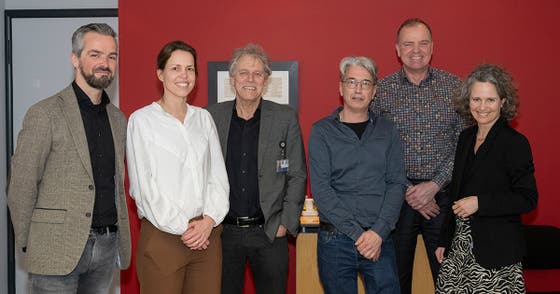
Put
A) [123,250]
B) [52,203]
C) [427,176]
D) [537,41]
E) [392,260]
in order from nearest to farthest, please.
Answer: [52,203], [123,250], [392,260], [427,176], [537,41]

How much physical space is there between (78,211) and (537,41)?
3.69 m

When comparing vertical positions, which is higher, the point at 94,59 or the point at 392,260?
the point at 94,59

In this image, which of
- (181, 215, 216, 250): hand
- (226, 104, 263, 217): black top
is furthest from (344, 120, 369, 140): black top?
(181, 215, 216, 250): hand

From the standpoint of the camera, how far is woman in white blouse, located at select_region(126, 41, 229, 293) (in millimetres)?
2471

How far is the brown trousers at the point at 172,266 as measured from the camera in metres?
2.48

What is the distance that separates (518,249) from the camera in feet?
8.05

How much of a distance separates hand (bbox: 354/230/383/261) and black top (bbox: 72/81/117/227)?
4.36 ft

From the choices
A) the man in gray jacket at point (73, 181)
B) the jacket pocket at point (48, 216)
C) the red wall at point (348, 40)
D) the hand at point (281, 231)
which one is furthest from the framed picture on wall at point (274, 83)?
the jacket pocket at point (48, 216)

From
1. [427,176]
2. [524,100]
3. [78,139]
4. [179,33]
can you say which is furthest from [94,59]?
[524,100]

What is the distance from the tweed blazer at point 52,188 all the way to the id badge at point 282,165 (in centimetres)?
104

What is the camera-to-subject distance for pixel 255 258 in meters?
2.92

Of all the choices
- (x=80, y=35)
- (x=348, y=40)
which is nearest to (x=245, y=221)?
(x=80, y=35)

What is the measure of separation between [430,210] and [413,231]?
0.61 ft

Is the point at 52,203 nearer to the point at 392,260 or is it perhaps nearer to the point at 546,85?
the point at 392,260
